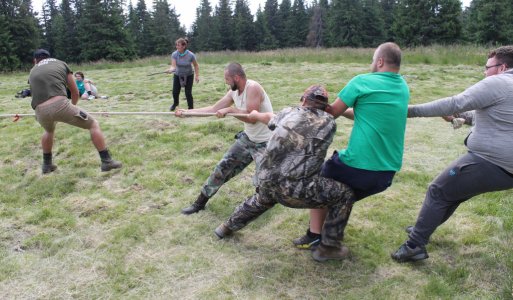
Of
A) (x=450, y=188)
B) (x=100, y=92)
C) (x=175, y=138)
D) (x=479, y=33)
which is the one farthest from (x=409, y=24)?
(x=450, y=188)

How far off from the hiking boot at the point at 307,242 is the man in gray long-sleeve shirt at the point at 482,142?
0.94m

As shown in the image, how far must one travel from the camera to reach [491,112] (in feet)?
10.0

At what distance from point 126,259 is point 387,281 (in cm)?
235

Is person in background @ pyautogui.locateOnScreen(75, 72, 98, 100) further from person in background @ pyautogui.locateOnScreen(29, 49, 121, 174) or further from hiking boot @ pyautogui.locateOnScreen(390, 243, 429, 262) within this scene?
hiking boot @ pyautogui.locateOnScreen(390, 243, 429, 262)

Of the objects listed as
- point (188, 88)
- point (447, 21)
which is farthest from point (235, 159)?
point (447, 21)

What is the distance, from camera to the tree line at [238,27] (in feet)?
124

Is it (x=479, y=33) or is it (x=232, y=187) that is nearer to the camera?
(x=232, y=187)

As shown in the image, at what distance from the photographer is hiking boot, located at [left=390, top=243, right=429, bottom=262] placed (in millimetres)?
3529

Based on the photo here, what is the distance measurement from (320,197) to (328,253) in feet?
2.00

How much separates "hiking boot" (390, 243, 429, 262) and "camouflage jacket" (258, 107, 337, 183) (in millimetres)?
1029

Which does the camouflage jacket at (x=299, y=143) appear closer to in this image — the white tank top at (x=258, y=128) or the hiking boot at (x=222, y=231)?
the hiking boot at (x=222, y=231)

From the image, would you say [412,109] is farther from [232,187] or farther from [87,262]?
[87,262]

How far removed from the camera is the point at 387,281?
3373mm

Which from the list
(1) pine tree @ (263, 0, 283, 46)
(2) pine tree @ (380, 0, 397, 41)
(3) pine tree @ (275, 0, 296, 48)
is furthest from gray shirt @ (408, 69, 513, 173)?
(1) pine tree @ (263, 0, 283, 46)
